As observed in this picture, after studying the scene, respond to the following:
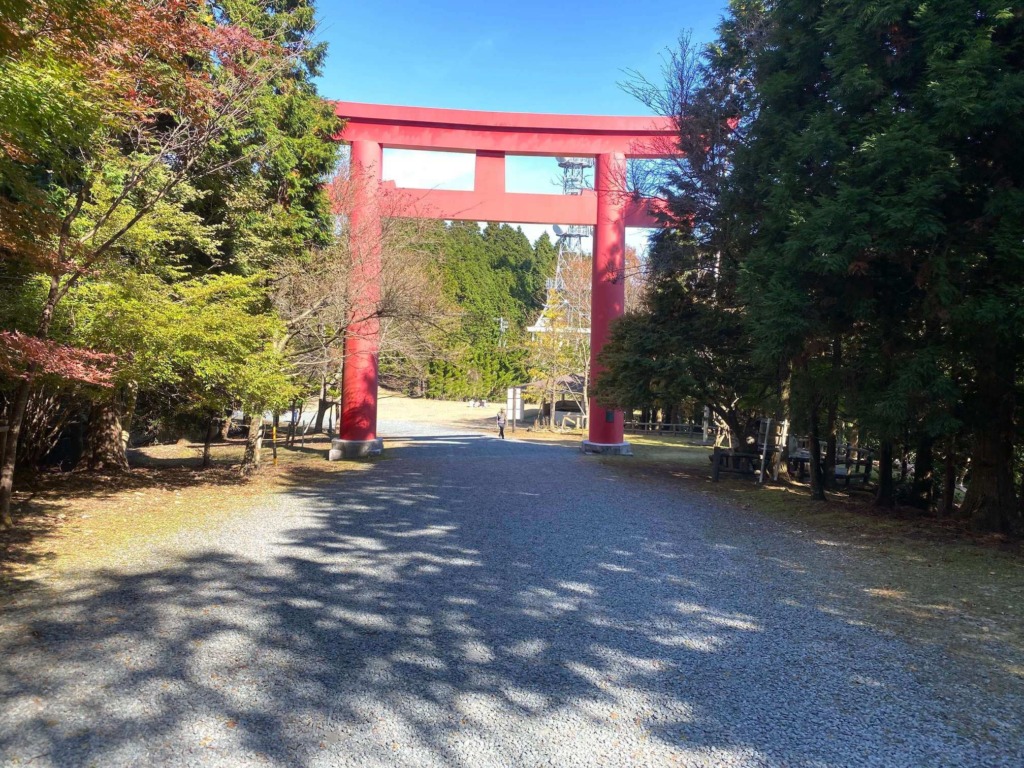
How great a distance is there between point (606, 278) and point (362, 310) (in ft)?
20.7

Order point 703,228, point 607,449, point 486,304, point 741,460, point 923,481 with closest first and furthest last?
point 923,481 → point 703,228 → point 741,460 → point 607,449 → point 486,304

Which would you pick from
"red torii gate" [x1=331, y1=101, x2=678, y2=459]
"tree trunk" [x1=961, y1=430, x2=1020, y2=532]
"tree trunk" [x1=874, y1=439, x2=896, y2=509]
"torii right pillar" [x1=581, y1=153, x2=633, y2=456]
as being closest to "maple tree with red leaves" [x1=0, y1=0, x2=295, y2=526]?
"red torii gate" [x1=331, y1=101, x2=678, y2=459]

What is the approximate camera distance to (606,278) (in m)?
16.3

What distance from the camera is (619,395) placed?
12.3m

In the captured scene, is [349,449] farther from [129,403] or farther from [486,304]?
[486,304]

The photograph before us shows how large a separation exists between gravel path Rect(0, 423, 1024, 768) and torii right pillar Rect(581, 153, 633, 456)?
406 inches

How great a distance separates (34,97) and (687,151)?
932cm

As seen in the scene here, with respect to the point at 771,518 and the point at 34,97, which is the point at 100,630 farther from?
the point at 771,518

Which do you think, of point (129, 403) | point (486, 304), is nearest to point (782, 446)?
point (129, 403)

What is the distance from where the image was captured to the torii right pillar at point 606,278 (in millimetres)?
15391

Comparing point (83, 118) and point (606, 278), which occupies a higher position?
point (606, 278)

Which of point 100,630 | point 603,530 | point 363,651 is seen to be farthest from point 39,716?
point 603,530

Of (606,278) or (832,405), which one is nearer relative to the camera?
(832,405)

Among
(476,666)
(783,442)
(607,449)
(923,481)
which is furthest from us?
(607,449)
